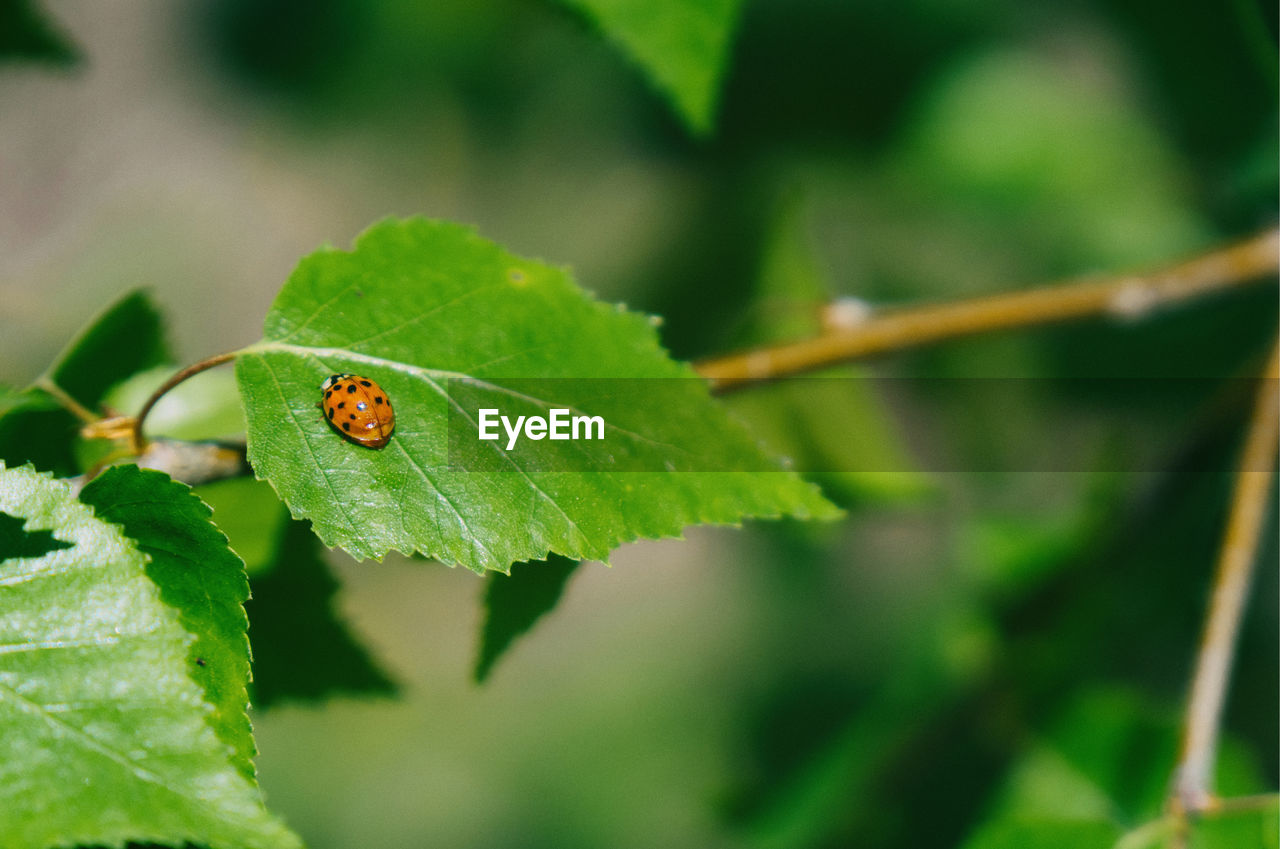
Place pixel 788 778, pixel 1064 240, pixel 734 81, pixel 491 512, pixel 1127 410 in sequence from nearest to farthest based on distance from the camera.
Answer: pixel 491 512 → pixel 788 778 → pixel 1127 410 → pixel 1064 240 → pixel 734 81

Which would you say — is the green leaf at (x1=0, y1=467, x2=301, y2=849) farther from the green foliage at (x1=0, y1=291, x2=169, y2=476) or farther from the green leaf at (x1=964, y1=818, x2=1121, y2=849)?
the green leaf at (x1=964, y1=818, x2=1121, y2=849)

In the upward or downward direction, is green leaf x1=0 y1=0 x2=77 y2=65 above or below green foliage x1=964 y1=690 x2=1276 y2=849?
above

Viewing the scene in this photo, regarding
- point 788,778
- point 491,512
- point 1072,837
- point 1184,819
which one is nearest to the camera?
point 491,512

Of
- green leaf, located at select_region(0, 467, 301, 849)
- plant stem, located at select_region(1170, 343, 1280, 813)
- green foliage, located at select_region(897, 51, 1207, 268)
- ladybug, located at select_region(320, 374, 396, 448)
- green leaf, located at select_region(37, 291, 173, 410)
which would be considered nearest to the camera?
green leaf, located at select_region(0, 467, 301, 849)

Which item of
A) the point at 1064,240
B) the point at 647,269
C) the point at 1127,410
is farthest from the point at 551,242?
the point at 1127,410

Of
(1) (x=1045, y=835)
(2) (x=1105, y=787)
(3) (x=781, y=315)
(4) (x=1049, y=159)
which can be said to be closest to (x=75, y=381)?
(3) (x=781, y=315)

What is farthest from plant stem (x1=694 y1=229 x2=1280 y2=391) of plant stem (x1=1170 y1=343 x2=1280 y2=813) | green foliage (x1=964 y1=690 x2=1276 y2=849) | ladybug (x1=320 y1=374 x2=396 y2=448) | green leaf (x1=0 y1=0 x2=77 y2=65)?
green leaf (x1=0 y1=0 x2=77 y2=65)

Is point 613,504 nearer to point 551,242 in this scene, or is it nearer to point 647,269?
point 647,269
